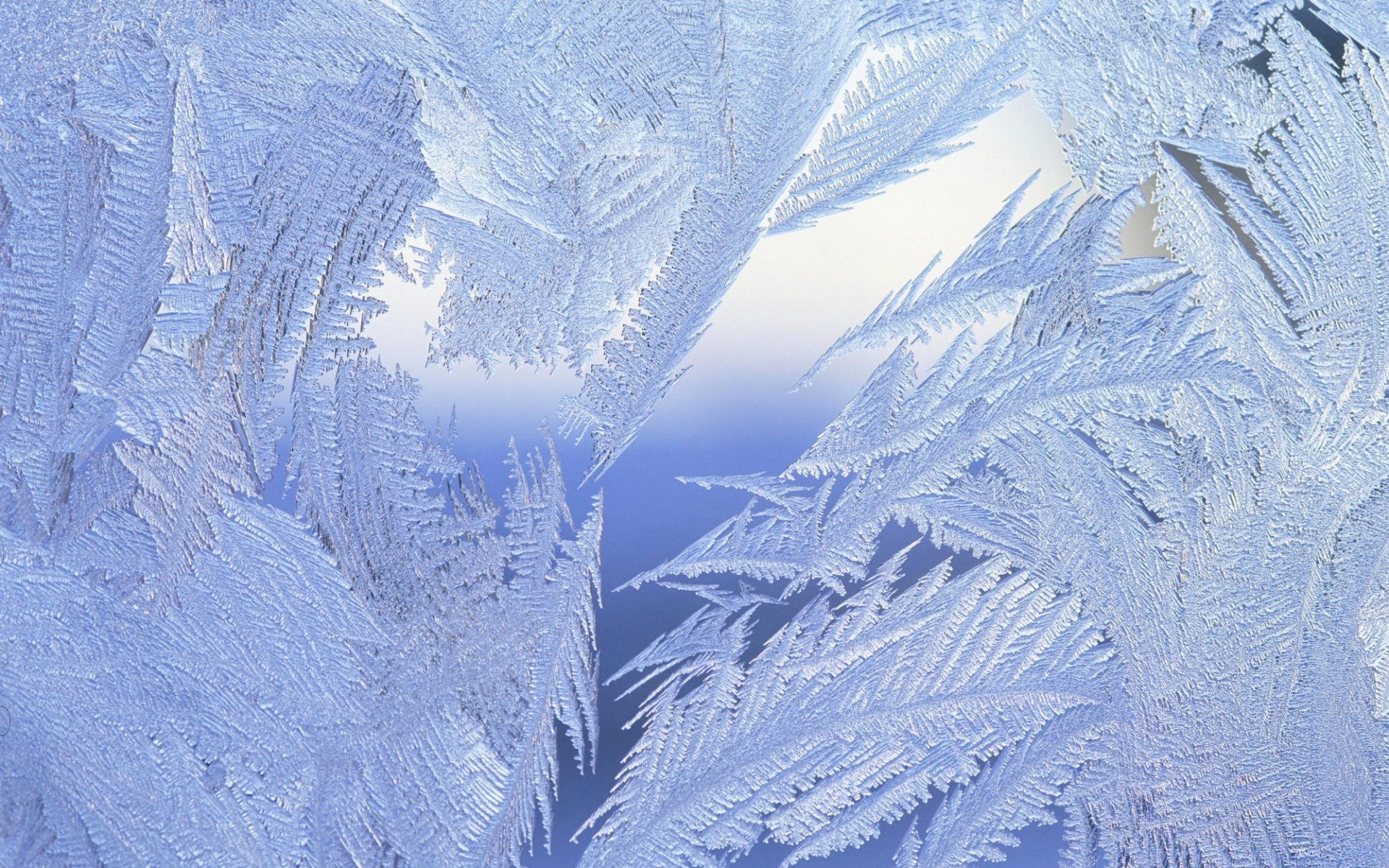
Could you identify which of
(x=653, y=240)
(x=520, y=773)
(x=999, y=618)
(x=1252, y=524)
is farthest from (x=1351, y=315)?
(x=520, y=773)

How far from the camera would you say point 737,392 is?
0.42m

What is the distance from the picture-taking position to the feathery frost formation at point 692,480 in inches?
15.4

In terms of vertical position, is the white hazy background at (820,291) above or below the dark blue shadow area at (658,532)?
above

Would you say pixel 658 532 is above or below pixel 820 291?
below

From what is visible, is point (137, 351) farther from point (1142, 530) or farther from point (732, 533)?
point (1142, 530)

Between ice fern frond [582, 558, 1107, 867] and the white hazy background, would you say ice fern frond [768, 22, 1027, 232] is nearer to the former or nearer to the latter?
the white hazy background

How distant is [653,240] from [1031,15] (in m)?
0.20

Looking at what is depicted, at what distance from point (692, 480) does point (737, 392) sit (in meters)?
0.04

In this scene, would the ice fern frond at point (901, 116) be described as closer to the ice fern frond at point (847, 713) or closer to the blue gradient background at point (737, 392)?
the blue gradient background at point (737, 392)

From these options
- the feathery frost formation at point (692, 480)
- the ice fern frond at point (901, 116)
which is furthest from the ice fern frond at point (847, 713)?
the ice fern frond at point (901, 116)

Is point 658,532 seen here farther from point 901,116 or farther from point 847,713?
point 901,116

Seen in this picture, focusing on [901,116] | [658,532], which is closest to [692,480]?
[658,532]

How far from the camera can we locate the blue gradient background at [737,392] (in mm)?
406

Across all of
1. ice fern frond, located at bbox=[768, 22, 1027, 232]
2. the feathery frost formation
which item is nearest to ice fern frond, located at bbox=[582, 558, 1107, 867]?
the feathery frost formation
